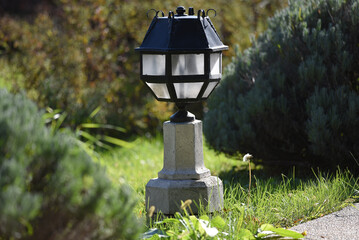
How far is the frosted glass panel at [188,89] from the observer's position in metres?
3.98

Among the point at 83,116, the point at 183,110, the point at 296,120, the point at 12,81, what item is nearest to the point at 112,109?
the point at 83,116

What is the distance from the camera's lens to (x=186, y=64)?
3959mm

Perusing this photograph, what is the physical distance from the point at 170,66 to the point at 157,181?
0.87 m

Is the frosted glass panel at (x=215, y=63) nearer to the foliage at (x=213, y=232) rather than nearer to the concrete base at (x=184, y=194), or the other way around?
the concrete base at (x=184, y=194)

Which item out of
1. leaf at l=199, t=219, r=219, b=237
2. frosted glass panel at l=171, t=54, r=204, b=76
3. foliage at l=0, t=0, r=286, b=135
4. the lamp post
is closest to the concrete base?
the lamp post

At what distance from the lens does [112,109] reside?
27.1 feet

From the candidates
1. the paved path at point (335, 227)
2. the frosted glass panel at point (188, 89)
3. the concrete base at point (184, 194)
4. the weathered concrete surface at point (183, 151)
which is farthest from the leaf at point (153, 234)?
the frosted glass panel at point (188, 89)

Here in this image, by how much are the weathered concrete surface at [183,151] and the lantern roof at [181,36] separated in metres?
0.57

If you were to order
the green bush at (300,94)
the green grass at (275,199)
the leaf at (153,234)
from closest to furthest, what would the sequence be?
the leaf at (153,234), the green grass at (275,199), the green bush at (300,94)

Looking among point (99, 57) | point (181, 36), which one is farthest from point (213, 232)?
point (99, 57)

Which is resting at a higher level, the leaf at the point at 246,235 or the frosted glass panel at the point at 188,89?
the frosted glass panel at the point at 188,89

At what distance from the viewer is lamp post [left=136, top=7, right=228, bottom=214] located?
3947 millimetres

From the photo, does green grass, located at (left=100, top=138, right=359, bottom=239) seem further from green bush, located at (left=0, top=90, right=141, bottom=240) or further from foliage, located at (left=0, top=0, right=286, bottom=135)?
foliage, located at (left=0, top=0, right=286, bottom=135)

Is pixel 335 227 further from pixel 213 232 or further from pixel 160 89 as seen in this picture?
pixel 160 89
